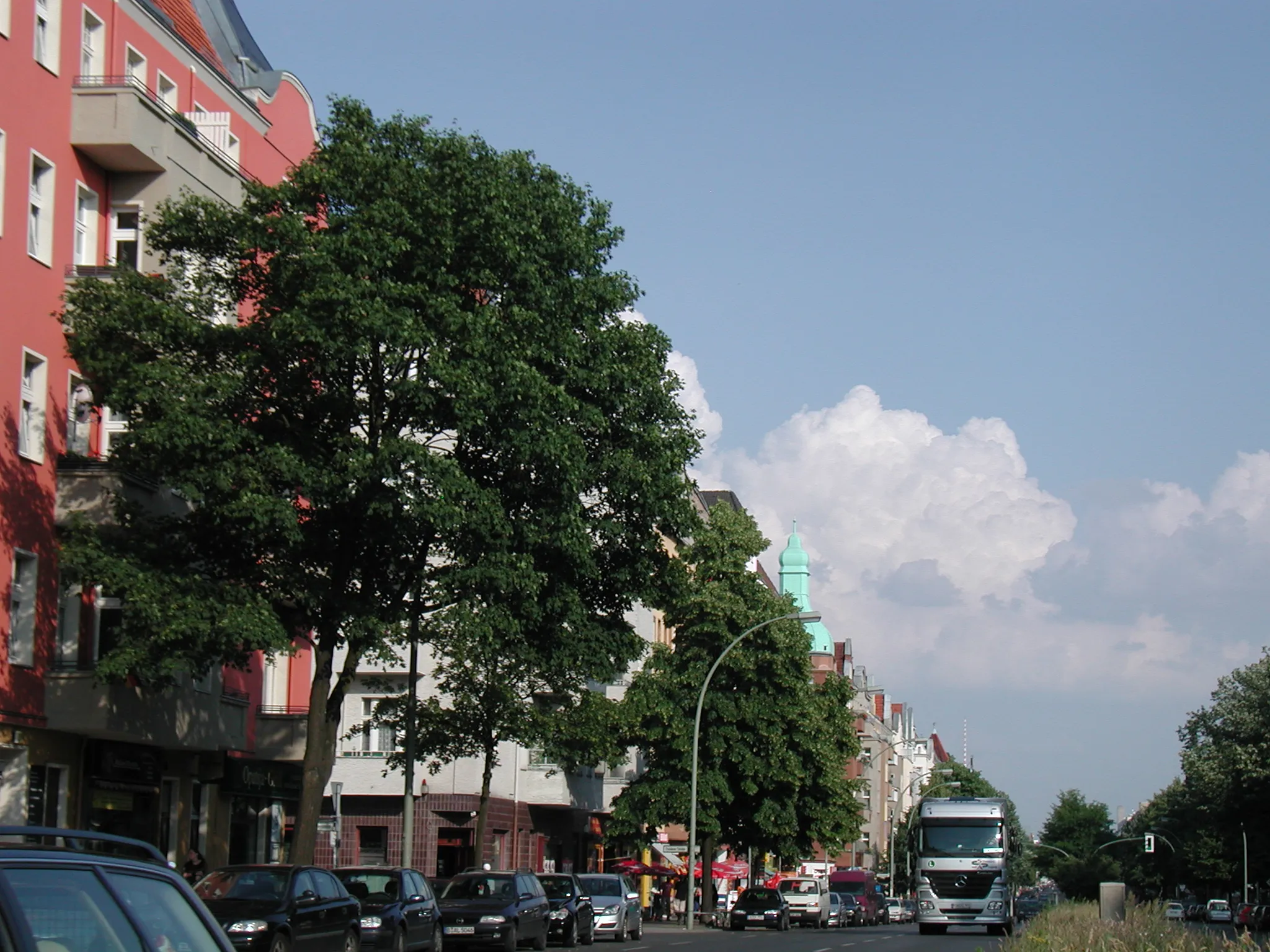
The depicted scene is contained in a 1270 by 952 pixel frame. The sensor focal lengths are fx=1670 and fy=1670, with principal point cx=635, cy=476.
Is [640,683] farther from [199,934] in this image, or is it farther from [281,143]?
[199,934]

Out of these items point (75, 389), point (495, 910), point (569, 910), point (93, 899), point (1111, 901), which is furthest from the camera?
point (569, 910)

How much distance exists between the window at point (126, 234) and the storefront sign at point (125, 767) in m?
8.29

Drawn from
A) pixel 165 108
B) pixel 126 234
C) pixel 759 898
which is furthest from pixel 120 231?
pixel 759 898

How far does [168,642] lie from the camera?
78.3ft

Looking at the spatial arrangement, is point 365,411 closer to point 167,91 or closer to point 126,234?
point 126,234

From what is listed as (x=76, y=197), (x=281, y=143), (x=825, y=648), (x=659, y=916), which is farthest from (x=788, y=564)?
(x=76, y=197)

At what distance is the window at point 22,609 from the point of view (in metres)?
25.4

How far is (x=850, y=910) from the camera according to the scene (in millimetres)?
73250

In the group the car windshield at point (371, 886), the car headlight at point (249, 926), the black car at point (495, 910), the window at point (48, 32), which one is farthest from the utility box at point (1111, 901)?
the window at point (48, 32)

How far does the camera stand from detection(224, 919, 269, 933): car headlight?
1942cm

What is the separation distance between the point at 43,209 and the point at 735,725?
3370 centimetres

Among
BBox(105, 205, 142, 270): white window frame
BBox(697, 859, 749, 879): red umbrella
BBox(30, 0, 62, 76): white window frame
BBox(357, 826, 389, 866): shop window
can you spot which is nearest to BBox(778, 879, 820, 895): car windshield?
BBox(697, 859, 749, 879): red umbrella

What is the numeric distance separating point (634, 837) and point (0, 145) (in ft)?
120

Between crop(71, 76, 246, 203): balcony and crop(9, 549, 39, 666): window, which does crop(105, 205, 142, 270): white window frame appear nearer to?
crop(71, 76, 246, 203): balcony
